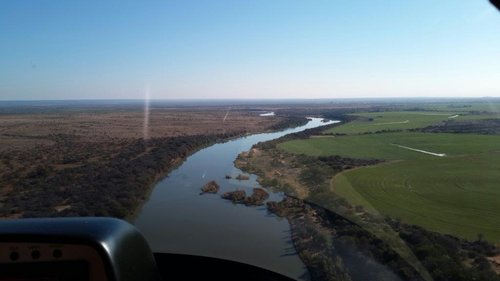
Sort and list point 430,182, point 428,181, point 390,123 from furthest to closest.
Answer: point 390,123, point 428,181, point 430,182

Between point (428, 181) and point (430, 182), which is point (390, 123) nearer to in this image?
point (428, 181)

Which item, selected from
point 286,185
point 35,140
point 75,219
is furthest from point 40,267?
point 35,140

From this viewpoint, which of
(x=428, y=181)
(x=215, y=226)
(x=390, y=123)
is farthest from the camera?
(x=390, y=123)

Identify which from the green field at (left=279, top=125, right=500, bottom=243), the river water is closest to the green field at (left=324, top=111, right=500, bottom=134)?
the green field at (left=279, top=125, right=500, bottom=243)

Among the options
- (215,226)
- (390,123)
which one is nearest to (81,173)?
(215,226)

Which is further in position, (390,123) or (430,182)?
(390,123)

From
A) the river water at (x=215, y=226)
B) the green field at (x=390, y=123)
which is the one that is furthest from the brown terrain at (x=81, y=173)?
the green field at (x=390, y=123)

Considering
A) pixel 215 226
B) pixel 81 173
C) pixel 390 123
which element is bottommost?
pixel 215 226
